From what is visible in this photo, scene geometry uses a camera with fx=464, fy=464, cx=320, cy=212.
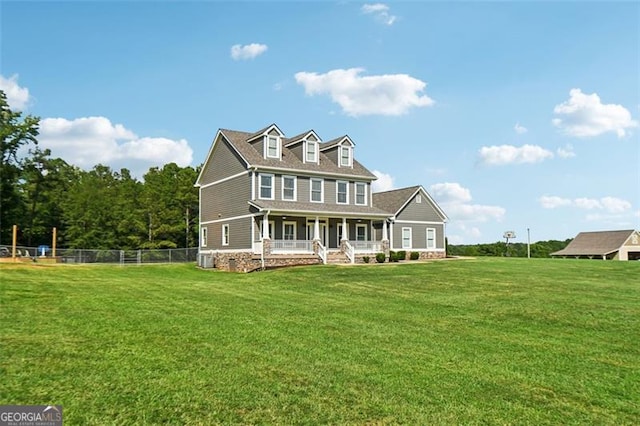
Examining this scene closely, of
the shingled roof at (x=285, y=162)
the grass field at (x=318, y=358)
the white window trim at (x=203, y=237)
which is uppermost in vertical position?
the shingled roof at (x=285, y=162)

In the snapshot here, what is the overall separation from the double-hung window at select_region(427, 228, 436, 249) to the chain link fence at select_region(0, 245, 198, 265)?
18060mm

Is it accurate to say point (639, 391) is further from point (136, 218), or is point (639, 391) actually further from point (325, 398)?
point (136, 218)

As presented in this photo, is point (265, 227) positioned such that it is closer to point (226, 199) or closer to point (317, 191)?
point (317, 191)

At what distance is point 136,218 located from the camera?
47.0 meters

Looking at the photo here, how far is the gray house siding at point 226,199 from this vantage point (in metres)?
28.1

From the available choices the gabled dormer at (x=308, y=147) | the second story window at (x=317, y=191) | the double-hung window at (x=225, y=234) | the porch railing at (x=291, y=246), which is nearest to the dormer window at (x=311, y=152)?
the gabled dormer at (x=308, y=147)

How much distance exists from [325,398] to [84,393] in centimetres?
243

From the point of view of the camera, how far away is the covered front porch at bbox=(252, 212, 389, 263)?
87.9 ft

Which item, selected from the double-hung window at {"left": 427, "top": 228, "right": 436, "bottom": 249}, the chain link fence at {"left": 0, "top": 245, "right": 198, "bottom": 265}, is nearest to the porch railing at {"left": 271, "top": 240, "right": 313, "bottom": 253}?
the chain link fence at {"left": 0, "top": 245, "right": 198, "bottom": 265}

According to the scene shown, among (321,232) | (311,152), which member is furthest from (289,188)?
(321,232)

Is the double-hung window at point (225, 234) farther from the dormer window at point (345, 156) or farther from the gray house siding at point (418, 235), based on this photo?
the gray house siding at point (418, 235)

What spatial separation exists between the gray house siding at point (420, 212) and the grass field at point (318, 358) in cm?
2111

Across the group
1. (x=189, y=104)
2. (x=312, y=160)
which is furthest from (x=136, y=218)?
(x=189, y=104)

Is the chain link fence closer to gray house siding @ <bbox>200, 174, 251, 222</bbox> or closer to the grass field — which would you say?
gray house siding @ <bbox>200, 174, 251, 222</bbox>
